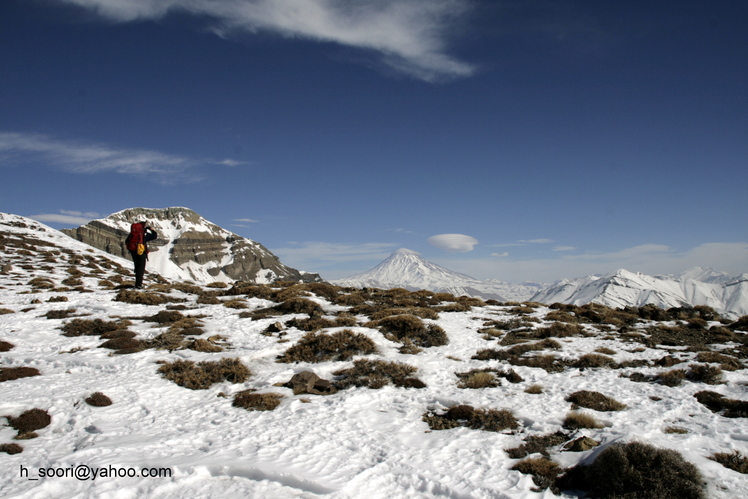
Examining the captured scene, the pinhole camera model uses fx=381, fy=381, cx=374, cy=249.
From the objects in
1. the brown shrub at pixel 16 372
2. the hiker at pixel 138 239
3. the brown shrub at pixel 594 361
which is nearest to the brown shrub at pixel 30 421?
the brown shrub at pixel 16 372

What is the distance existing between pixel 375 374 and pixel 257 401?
150 inches

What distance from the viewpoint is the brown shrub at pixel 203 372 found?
435 inches

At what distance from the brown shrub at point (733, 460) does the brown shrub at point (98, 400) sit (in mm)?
12925

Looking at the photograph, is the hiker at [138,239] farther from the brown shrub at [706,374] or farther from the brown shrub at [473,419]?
the brown shrub at [706,374]

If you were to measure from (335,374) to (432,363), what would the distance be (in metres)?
3.49

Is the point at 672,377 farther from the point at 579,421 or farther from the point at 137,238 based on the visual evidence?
the point at 137,238

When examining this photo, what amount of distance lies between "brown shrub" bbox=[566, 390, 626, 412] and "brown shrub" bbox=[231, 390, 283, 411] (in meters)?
7.82

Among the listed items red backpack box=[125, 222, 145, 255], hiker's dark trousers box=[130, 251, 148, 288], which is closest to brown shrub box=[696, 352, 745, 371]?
red backpack box=[125, 222, 145, 255]

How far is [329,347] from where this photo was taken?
14086 millimetres

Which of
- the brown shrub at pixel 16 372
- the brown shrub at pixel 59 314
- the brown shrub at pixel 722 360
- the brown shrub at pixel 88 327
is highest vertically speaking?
the brown shrub at pixel 59 314

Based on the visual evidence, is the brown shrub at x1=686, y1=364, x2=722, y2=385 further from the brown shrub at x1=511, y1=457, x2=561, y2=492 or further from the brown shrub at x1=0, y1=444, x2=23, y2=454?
the brown shrub at x1=0, y1=444, x2=23, y2=454

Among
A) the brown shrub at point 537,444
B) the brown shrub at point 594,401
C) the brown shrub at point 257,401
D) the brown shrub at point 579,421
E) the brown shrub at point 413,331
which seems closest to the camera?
the brown shrub at point 537,444

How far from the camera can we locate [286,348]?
14500mm

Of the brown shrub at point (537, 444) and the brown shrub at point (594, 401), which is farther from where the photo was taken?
the brown shrub at point (594, 401)
